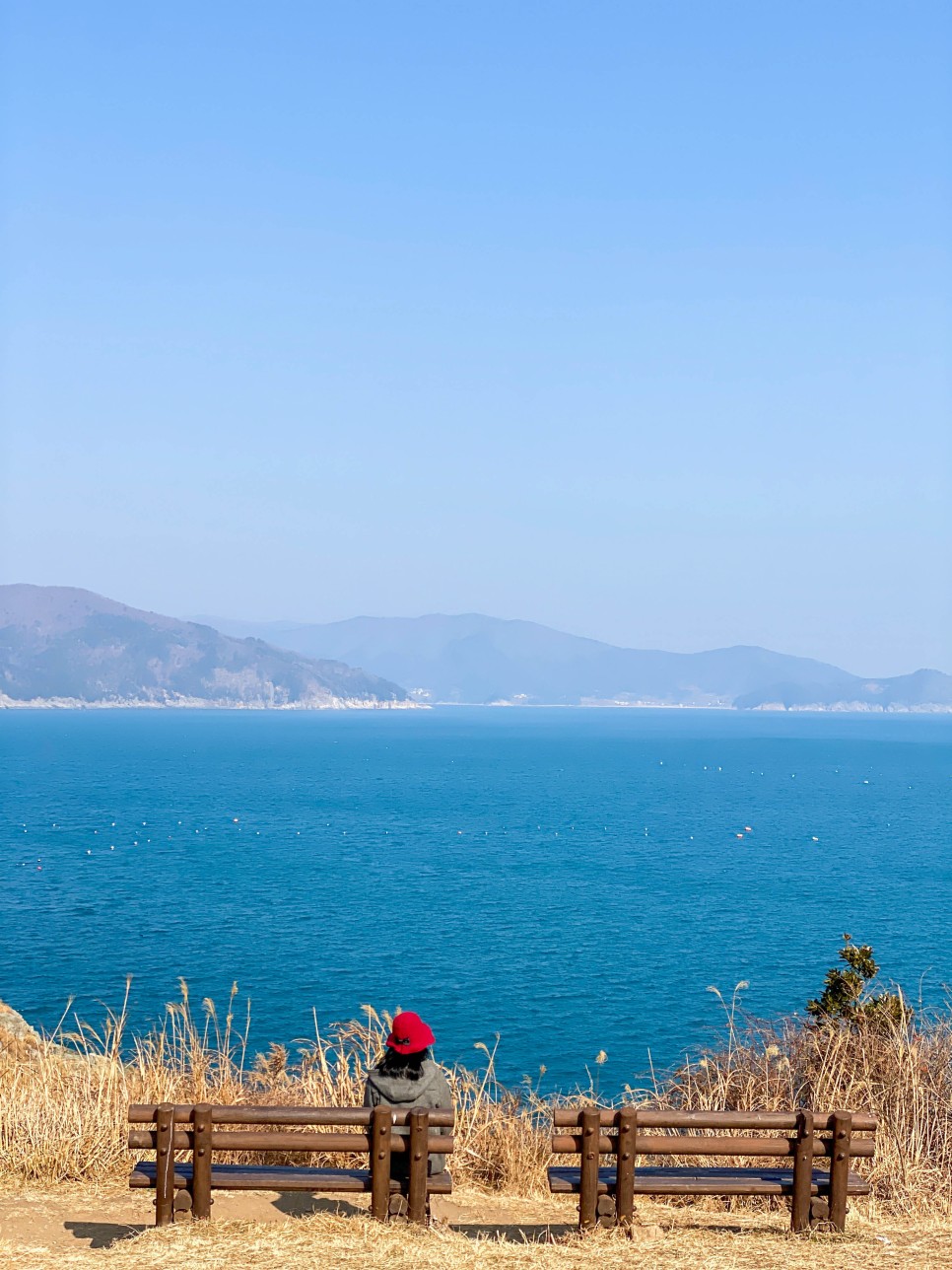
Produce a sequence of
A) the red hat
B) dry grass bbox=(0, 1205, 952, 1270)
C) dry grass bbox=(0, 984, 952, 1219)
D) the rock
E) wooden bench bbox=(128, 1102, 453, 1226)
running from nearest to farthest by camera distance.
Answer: dry grass bbox=(0, 1205, 952, 1270)
wooden bench bbox=(128, 1102, 453, 1226)
the red hat
dry grass bbox=(0, 984, 952, 1219)
the rock

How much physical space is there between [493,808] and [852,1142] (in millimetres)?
93589

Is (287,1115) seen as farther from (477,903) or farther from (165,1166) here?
(477,903)

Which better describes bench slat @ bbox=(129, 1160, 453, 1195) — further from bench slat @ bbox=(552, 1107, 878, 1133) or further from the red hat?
bench slat @ bbox=(552, 1107, 878, 1133)

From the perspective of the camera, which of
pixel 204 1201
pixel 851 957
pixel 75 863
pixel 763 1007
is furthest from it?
pixel 75 863

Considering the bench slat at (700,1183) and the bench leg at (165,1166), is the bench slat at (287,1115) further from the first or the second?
the bench slat at (700,1183)

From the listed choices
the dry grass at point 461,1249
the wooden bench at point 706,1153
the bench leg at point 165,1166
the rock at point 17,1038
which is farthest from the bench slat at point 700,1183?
the rock at point 17,1038

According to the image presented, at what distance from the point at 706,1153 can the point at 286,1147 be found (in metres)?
3.36

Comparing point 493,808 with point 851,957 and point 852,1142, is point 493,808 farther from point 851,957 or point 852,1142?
point 852,1142

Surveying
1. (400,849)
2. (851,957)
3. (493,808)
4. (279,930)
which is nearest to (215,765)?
(493,808)

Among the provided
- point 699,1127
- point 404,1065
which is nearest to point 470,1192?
point 404,1065

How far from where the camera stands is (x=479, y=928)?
51.7 metres

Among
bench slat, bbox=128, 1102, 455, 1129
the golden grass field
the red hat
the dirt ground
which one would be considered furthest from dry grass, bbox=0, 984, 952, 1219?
the red hat

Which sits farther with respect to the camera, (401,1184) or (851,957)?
(851,957)

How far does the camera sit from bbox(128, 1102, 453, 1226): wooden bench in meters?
8.74
